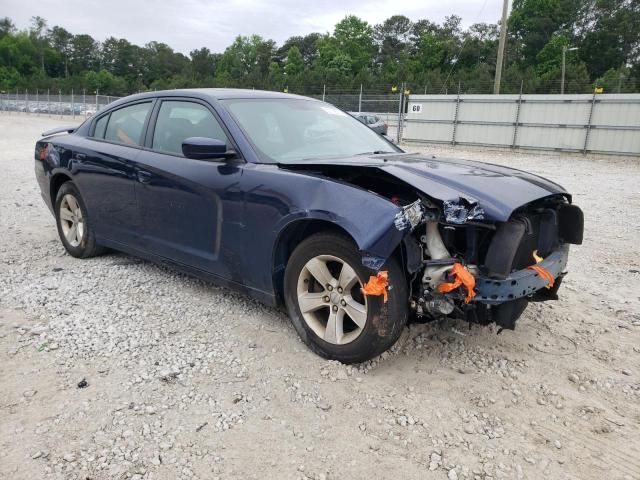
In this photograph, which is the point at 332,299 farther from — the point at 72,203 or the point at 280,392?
the point at 72,203

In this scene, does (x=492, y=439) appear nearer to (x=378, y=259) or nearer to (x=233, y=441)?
(x=378, y=259)

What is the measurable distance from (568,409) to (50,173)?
499 cm

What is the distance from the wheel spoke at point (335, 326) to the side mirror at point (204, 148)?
1.30m

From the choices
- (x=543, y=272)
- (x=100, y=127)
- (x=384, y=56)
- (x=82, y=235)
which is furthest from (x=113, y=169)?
(x=384, y=56)

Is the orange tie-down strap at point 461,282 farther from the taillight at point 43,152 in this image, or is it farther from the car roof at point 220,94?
the taillight at point 43,152

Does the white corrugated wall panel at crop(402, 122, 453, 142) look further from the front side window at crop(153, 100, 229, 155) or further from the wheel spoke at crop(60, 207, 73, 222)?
the front side window at crop(153, 100, 229, 155)

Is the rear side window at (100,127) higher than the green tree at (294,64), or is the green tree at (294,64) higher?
the green tree at (294,64)

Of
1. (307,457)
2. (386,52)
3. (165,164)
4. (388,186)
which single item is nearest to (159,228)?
(165,164)

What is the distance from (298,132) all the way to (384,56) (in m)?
94.0

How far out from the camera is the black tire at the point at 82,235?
4.92 metres

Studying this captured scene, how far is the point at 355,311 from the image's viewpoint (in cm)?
302

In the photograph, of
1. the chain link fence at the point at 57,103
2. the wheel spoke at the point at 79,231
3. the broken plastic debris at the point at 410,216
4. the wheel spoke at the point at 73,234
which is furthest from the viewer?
the chain link fence at the point at 57,103

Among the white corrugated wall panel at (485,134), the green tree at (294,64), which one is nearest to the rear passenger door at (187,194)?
the white corrugated wall panel at (485,134)

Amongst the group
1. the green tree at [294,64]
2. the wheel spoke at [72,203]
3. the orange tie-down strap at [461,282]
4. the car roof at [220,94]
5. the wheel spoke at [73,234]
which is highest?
the green tree at [294,64]
